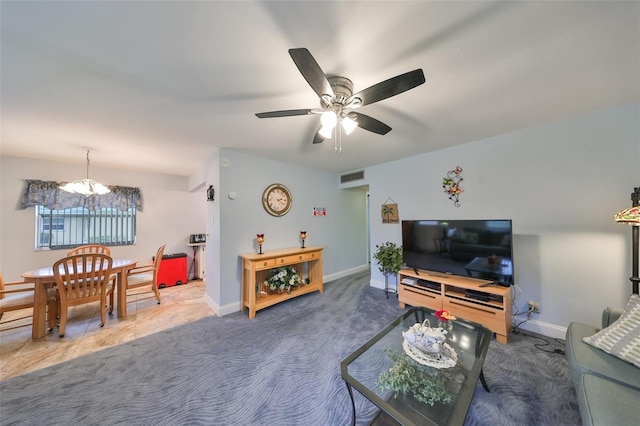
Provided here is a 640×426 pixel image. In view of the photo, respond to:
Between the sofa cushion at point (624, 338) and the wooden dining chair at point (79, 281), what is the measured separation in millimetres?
4447

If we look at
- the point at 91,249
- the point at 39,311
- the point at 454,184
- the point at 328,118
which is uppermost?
the point at 328,118

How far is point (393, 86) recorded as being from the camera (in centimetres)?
120

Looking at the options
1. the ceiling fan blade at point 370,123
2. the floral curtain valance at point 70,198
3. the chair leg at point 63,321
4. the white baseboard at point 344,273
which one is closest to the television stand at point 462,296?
the white baseboard at point 344,273

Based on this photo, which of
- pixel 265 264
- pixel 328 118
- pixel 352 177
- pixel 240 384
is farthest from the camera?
pixel 352 177

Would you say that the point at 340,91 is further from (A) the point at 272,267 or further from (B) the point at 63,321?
(B) the point at 63,321

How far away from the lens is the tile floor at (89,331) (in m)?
1.89

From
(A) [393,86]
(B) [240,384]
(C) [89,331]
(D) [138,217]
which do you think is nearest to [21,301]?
(C) [89,331]

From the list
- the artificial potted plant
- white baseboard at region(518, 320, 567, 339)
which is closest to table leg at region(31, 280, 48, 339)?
the artificial potted plant

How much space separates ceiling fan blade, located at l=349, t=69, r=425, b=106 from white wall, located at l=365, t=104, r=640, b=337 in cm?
218

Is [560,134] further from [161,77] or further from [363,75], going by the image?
[161,77]

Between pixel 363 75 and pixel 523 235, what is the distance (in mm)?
2587

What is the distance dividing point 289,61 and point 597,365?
8.58ft

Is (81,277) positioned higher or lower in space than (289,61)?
lower

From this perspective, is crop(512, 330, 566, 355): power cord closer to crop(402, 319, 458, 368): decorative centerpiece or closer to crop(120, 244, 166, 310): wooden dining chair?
crop(402, 319, 458, 368): decorative centerpiece
